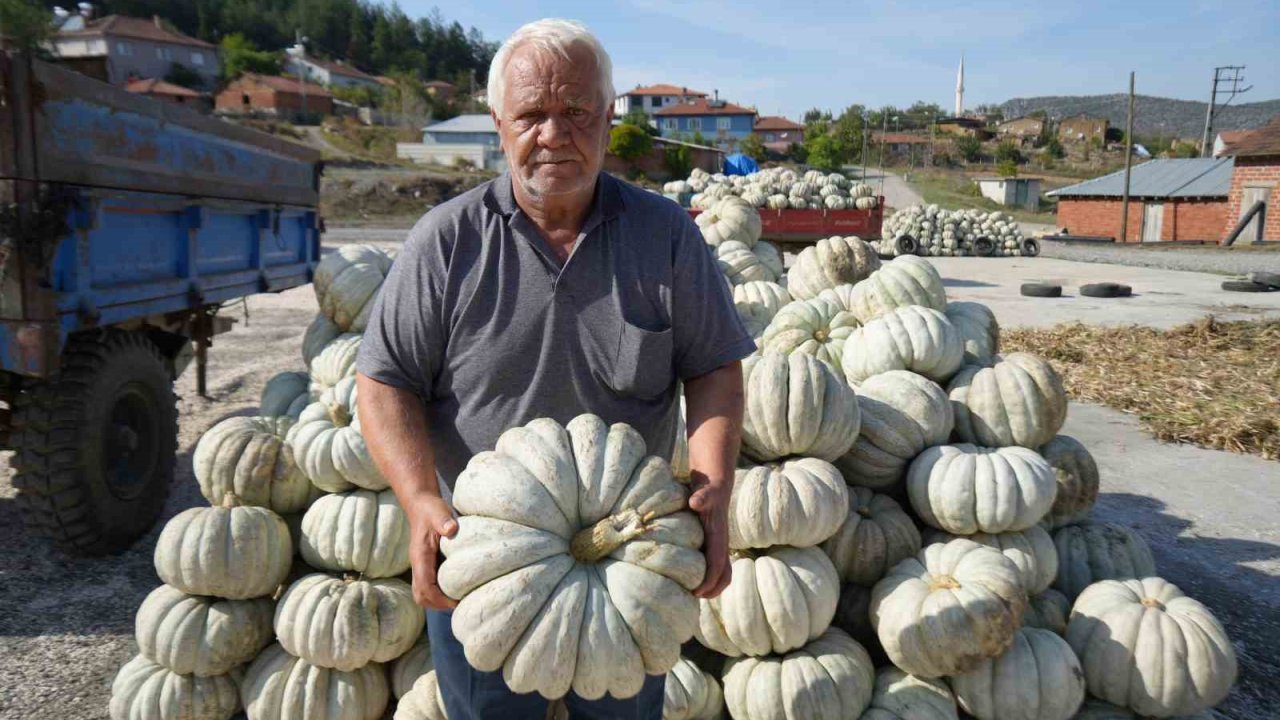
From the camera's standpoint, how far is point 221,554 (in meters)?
3.29

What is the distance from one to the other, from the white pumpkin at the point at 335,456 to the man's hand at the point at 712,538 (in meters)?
1.81

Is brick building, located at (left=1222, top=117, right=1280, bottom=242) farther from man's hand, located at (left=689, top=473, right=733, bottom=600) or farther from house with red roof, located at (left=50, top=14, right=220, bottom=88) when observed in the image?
house with red roof, located at (left=50, top=14, right=220, bottom=88)

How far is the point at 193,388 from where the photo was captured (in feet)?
27.5

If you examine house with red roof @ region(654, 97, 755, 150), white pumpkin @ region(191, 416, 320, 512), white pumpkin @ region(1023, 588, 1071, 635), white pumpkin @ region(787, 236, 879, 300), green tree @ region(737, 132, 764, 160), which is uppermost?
house with red roof @ region(654, 97, 755, 150)

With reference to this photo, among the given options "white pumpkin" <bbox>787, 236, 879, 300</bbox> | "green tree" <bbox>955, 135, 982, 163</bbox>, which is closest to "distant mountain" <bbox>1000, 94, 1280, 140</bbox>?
"green tree" <bbox>955, 135, 982, 163</bbox>

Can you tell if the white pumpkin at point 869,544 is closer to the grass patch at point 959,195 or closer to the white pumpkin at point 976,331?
the white pumpkin at point 976,331

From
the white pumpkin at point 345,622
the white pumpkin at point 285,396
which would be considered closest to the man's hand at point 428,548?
the white pumpkin at point 345,622

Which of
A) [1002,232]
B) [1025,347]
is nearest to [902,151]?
[1002,232]

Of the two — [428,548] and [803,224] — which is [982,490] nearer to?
[428,548]

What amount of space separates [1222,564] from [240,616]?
16.1 feet

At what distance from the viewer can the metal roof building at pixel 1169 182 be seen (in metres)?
34.4

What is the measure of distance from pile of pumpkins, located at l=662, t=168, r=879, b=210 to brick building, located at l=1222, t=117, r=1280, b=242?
63.3ft

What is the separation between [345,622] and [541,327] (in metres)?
1.71

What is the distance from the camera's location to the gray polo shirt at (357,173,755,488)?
212cm
